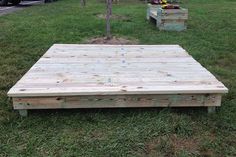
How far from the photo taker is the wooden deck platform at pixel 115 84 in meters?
3.00

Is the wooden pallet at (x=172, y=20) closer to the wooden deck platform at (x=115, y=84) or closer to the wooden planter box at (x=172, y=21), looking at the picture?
the wooden planter box at (x=172, y=21)

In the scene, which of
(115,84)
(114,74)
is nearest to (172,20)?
(114,74)

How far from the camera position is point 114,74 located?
356 cm

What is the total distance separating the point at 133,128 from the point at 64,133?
22.8 inches

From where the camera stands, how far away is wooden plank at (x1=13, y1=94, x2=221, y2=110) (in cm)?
299

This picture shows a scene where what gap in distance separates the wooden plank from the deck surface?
6 cm

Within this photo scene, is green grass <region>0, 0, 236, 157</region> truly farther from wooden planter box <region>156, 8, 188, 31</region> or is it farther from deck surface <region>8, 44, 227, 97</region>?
wooden planter box <region>156, 8, 188, 31</region>

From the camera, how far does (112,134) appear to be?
9.24 ft

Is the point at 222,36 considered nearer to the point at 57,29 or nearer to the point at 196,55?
the point at 196,55

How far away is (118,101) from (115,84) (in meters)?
0.23

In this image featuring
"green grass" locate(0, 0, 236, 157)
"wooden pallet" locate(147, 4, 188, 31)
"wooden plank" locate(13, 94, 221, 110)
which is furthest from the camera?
"wooden pallet" locate(147, 4, 188, 31)

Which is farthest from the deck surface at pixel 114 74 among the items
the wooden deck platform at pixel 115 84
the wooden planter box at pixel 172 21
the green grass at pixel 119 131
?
the wooden planter box at pixel 172 21

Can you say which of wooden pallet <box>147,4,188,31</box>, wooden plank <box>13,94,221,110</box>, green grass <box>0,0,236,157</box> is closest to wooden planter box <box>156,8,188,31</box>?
wooden pallet <box>147,4,188,31</box>

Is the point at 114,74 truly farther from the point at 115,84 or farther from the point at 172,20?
the point at 172,20
